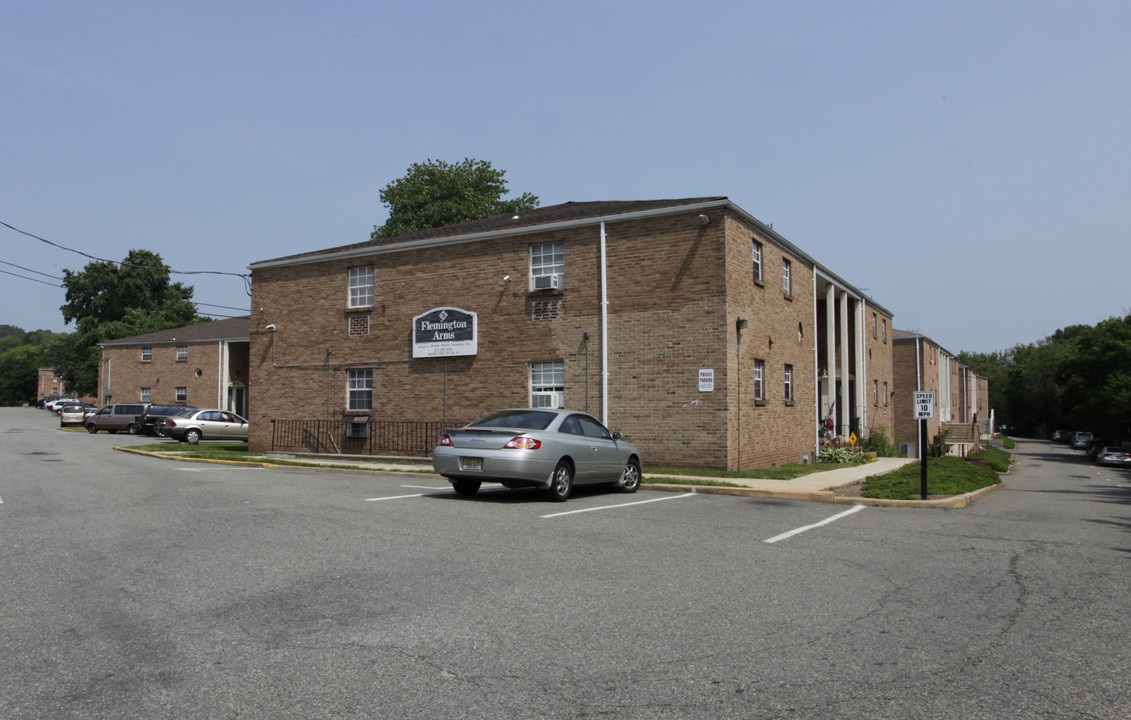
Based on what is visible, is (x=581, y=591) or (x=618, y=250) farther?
(x=618, y=250)

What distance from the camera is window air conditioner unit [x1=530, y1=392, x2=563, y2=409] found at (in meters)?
20.2

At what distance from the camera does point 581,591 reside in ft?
20.6

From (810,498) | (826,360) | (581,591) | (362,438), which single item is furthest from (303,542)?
(826,360)

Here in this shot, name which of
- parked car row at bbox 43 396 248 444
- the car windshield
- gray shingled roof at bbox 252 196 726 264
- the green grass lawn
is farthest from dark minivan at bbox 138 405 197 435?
the green grass lawn

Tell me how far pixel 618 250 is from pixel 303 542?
12.9 metres

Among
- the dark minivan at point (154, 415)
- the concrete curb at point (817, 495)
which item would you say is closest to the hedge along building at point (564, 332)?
the concrete curb at point (817, 495)

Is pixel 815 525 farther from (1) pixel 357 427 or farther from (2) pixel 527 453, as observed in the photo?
(1) pixel 357 427

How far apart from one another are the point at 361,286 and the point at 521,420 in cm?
1237

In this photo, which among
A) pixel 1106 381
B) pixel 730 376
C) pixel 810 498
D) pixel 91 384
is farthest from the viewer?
pixel 91 384

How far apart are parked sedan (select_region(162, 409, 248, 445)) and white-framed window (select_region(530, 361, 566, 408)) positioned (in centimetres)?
1718

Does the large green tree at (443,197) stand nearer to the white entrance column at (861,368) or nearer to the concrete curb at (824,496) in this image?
the white entrance column at (861,368)

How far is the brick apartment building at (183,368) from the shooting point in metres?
43.9

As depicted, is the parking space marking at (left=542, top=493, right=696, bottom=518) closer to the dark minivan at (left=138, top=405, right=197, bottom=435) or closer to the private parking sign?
the private parking sign

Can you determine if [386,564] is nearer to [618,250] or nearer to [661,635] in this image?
[661,635]
